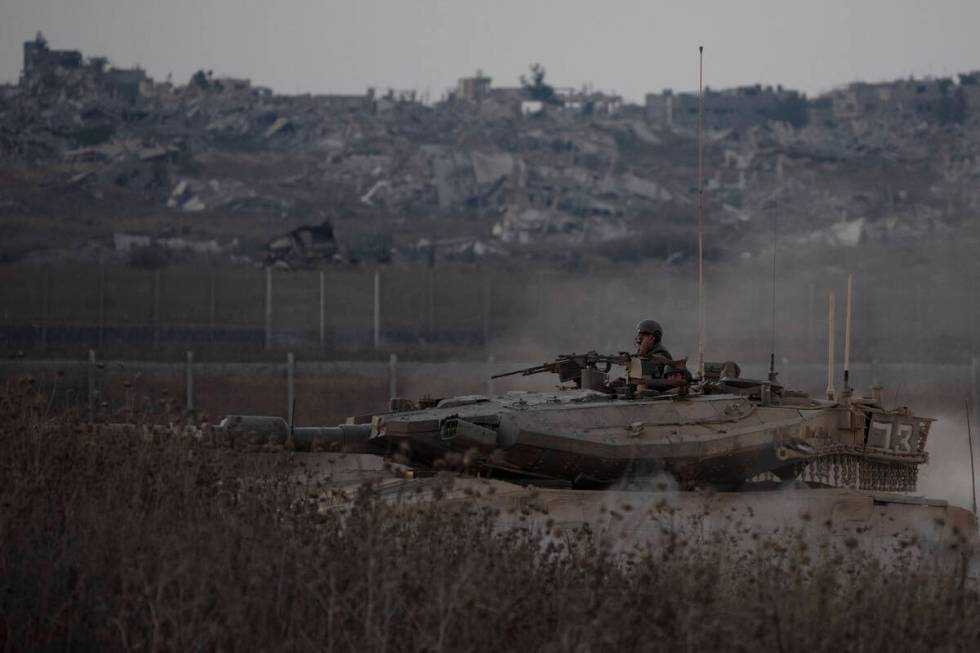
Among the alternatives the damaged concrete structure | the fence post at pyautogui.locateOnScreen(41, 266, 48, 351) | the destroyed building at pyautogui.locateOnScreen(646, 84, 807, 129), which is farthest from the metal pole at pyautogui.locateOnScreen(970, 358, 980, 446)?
the destroyed building at pyautogui.locateOnScreen(646, 84, 807, 129)

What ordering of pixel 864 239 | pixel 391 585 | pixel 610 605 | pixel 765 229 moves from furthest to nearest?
pixel 765 229, pixel 864 239, pixel 610 605, pixel 391 585

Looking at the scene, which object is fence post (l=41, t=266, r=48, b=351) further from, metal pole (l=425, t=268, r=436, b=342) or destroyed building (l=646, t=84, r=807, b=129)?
destroyed building (l=646, t=84, r=807, b=129)

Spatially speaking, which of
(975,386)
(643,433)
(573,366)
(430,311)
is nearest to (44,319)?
(430,311)

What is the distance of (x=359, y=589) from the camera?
32.6ft

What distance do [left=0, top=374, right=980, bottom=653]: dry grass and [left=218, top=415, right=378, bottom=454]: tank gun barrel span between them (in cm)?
309

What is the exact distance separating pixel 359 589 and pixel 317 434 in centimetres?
612

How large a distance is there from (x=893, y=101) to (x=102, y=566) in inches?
3688

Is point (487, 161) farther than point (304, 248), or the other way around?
point (487, 161)

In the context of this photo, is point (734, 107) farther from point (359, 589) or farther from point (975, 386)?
point (359, 589)

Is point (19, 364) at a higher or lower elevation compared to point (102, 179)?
lower

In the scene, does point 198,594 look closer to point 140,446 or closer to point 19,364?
point 140,446

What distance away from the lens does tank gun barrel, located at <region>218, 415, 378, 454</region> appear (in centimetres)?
1561

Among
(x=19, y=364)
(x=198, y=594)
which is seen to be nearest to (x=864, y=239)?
(x=19, y=364)

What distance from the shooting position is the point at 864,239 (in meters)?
58.1
